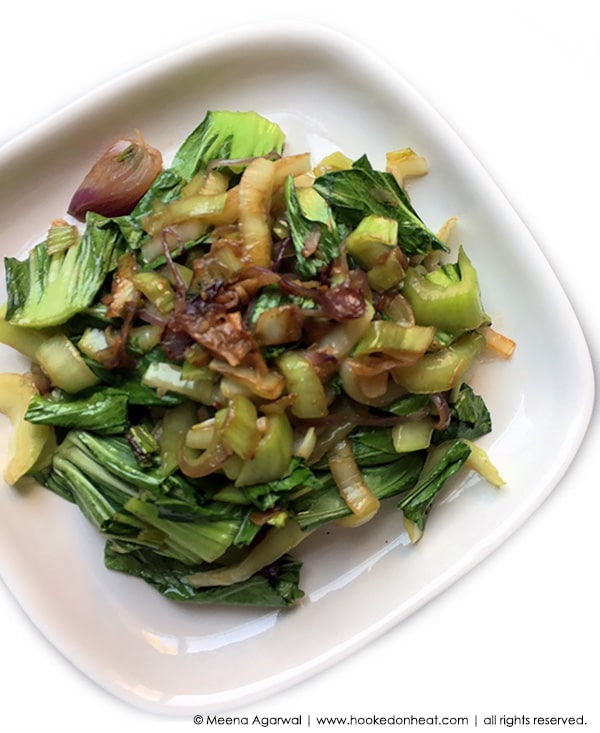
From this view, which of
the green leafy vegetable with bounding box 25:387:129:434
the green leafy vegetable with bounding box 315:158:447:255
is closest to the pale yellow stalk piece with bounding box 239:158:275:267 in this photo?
the green leafy vegetable with bounding box 315:158:447:255

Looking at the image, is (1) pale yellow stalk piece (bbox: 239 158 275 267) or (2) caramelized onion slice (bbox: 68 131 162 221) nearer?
(1) pale yellow stalk piece (bbox: 239 158 275 267)

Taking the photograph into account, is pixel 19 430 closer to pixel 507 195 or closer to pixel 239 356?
pixel 239 356

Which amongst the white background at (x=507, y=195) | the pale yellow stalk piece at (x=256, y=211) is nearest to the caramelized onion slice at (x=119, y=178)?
the white background at (x=507, y=195)

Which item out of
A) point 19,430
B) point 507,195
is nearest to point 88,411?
point 19,430

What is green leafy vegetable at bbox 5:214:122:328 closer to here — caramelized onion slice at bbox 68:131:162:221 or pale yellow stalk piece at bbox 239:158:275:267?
caramelized onion slice at bbox 68:131:162:221

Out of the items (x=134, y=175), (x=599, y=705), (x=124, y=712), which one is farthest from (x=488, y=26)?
(x=124, y=712)

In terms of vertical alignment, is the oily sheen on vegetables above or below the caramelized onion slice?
below
